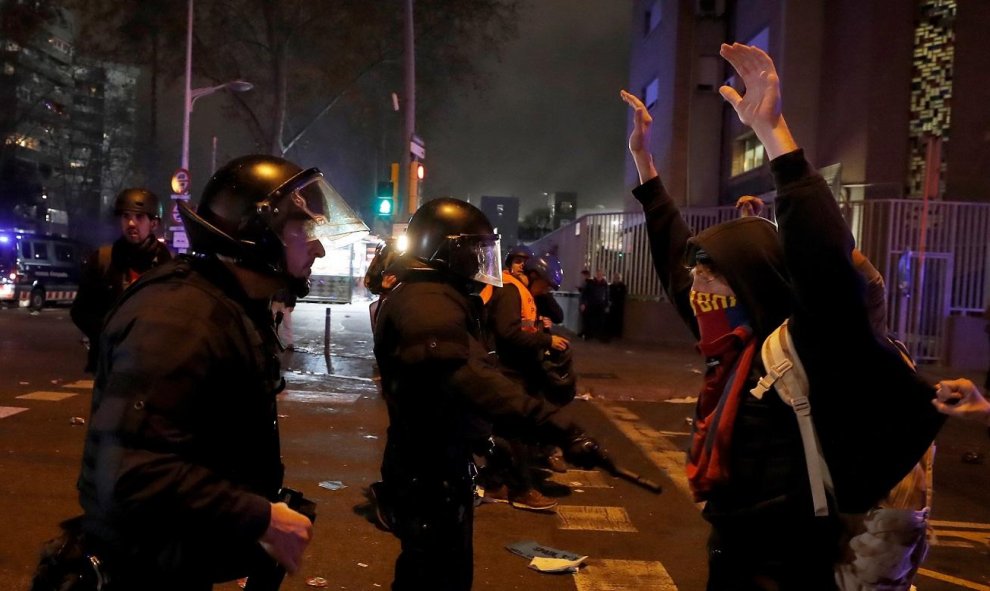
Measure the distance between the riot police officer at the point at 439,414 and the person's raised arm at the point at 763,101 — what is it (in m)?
1.13

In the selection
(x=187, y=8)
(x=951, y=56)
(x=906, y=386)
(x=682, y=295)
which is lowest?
(x=906, y=386)

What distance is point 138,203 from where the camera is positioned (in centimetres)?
589

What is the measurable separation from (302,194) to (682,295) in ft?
4.66

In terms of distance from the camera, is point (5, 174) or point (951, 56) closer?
point (951, 56)

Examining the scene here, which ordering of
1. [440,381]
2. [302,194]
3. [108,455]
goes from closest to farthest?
[108,455]
[302,194]
[440,381]

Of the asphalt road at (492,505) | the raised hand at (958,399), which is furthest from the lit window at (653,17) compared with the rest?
the raised hand at (958,399)

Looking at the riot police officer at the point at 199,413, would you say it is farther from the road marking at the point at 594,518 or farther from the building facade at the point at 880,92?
the building facade at the point at 880,92

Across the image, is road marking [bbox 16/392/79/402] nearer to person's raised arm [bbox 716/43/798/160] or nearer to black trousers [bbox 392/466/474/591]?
black trousers [bbox 392/466/474/591]

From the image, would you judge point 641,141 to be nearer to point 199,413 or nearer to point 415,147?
point 199,413

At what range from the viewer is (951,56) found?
1638cm

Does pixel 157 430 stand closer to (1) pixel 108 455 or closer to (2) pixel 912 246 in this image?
(1) pixel 108 455

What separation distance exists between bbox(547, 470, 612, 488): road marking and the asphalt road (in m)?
0.03

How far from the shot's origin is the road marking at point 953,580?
4602 mm

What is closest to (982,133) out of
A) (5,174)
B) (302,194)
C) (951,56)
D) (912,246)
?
(951,56)
